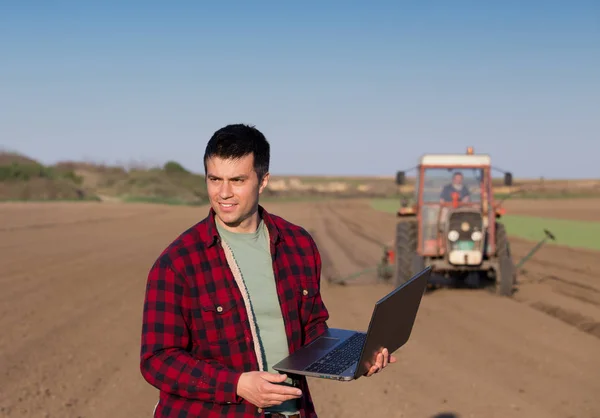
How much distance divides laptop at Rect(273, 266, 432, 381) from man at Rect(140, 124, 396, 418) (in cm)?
6

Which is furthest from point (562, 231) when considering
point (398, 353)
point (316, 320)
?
point (316, 320)

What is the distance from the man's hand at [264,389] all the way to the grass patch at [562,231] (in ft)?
63.2

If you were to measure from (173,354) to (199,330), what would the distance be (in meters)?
0.12

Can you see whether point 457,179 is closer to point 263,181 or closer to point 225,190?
point 263,181

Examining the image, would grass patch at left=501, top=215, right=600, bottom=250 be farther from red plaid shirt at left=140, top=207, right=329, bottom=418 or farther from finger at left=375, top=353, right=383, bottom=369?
red plaid shirt at left=140, top=207, right=329, bottom=418

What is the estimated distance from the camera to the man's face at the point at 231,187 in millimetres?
2539

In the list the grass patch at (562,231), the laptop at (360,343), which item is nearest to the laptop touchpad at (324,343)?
the laptop at (360,343)

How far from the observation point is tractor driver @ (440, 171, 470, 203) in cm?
1151

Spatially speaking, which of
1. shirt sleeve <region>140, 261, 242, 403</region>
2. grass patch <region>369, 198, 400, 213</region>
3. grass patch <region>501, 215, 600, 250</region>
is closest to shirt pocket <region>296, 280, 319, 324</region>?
shirt sleeve <region>140, 261, 242, 403</region>

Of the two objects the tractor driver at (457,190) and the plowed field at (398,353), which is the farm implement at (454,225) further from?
the plowed field at (398,353)

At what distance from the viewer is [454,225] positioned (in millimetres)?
11094

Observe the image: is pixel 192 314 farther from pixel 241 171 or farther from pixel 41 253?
pixel 41 253

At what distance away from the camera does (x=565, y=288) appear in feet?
41.0

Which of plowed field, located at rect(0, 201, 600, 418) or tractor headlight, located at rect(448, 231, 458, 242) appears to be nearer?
plowed field, located at rect(0, 201, 600, 418)
